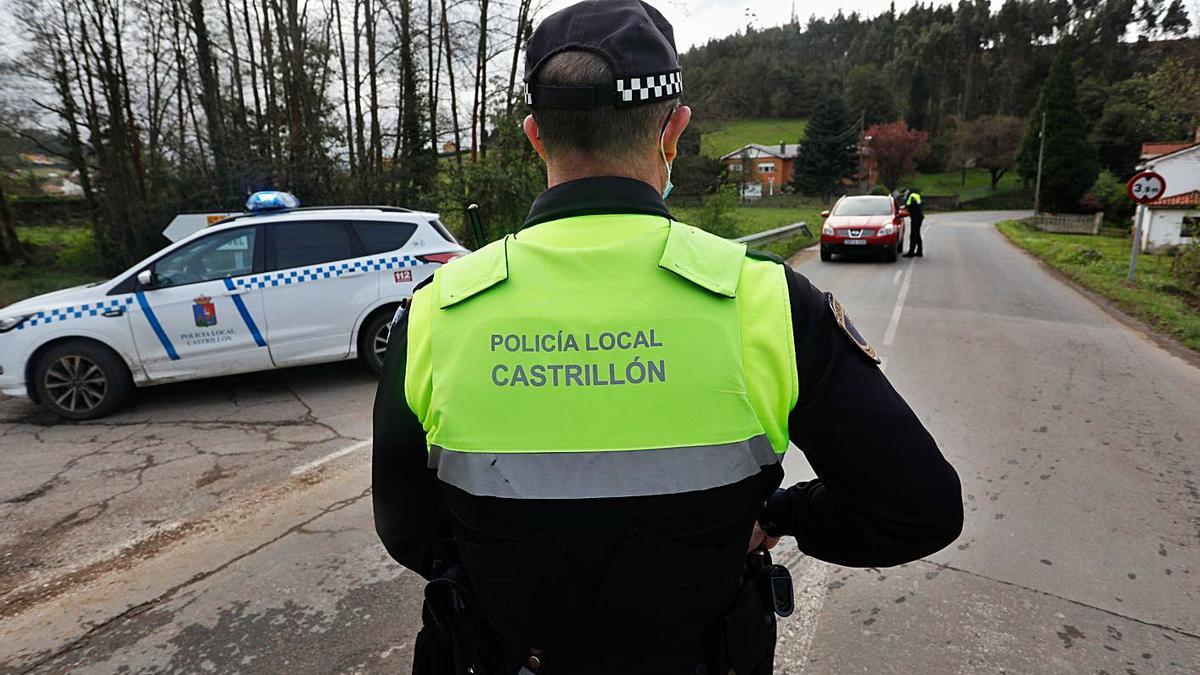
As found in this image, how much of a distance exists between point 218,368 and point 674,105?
242 inches

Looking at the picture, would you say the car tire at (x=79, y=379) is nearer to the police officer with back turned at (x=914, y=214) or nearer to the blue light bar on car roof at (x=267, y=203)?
the blue light bar on car roof at (x=267, y=203)

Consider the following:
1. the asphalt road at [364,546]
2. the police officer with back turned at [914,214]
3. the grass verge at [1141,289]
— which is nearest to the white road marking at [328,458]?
the asphalt road at [364,546]

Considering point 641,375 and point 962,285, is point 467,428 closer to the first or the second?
point 641,375

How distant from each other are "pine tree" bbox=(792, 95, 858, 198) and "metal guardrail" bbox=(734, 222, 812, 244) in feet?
149

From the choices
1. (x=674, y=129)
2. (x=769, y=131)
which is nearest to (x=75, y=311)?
(x=674, y=129)

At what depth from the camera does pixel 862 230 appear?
15383 mm

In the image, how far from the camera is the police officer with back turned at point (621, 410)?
3.26ft

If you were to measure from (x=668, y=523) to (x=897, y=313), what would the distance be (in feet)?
32.1

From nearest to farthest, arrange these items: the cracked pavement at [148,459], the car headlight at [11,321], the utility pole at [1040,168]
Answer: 1. the cracked pavement at [148,459]
2. the car headlight at [11,321]
3. the utility pole at [1040,168]

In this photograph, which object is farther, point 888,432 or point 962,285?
point 962,285

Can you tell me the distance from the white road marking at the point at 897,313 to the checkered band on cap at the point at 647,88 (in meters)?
7.29

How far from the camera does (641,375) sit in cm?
99

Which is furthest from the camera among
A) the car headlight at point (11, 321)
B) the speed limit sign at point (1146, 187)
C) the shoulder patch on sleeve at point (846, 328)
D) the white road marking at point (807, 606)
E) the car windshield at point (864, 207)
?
the car windshield at point (864, 207)

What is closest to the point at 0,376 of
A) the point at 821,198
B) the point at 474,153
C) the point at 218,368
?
the point at 218,368
